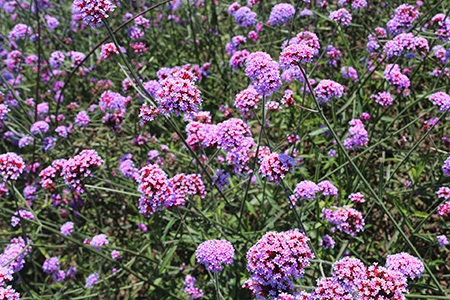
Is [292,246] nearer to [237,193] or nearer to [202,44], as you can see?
[237,193]

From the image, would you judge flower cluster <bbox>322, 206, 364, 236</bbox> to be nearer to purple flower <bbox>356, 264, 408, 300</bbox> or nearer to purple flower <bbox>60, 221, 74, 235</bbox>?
purple flower <bbox>356, 264, 408, 300</bbox>

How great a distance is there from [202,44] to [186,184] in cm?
299

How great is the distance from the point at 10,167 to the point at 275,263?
1821 mm

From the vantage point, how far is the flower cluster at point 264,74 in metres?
2.16

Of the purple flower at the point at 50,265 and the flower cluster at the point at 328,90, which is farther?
the purple flower at the point at 50,265

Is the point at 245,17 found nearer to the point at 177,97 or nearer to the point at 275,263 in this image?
the point at 177,97

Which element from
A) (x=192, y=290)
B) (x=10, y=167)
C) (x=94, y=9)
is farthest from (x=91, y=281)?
(x=94, y=9)

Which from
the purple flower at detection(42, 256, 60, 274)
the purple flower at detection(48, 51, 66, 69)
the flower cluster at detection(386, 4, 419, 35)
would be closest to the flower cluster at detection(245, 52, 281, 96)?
the flower cluster at detection(386, 4, 419, 35)

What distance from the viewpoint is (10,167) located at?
264 centimetres

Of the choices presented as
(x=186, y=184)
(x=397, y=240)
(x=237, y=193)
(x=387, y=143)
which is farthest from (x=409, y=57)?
(x=186, y=184)

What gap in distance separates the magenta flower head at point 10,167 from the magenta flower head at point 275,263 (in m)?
1.68

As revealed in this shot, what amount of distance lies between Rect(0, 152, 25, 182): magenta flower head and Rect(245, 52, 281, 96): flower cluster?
1.59 meters

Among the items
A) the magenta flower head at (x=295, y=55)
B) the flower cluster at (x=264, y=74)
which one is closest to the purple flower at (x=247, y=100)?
the flower cluster at (x=264, y=74)

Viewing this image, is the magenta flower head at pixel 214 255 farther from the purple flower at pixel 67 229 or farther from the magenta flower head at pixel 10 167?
the purple flower at pixel 67 229
